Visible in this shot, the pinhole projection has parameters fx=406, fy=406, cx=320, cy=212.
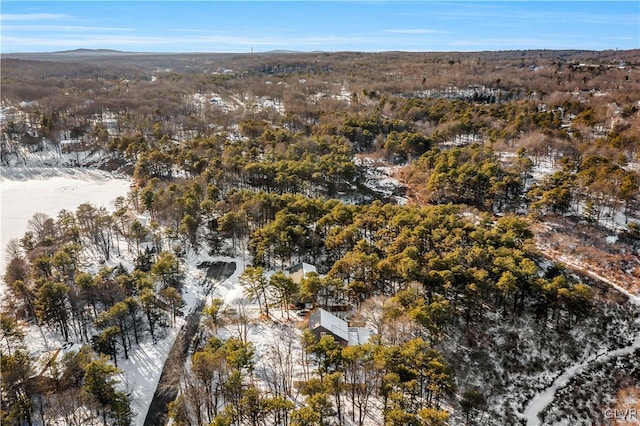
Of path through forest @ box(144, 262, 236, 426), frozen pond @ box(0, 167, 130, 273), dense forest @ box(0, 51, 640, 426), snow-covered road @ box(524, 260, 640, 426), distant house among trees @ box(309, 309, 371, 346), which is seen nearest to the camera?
dense forest @ box(0, 51, 640, 426)

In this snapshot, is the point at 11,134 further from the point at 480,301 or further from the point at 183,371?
the point at 480,301

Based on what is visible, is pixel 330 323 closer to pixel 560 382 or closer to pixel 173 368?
pixel 173 368

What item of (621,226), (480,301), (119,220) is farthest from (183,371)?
(621,226)

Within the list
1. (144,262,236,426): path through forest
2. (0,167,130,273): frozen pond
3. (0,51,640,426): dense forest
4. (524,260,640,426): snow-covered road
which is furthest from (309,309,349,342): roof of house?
(0,167,130,273): frozen pond

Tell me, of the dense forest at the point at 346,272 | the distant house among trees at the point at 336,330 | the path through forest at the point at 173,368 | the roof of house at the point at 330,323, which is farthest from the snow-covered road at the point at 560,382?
the path through forest at the point at 173,368

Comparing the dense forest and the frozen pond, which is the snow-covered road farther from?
the frozen pond

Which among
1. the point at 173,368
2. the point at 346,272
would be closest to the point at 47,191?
the point at 173,368
